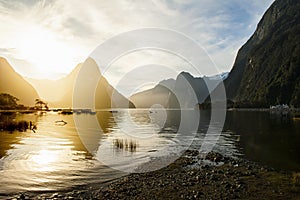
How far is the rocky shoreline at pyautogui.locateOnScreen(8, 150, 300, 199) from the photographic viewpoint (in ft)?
60.8

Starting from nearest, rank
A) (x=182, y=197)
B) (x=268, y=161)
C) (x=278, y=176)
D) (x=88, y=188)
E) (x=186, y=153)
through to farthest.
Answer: (x=182, y=197) < (x=88, y=188) < (x=278, y=176) < (x=268, y=161) < (x=186, y=153)

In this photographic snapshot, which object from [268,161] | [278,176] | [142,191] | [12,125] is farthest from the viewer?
[12,125]

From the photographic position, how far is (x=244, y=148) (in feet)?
140

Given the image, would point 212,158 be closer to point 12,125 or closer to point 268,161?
point 268,161

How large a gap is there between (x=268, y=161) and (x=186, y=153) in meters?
10.7

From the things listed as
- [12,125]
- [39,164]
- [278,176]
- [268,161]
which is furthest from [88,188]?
[12,125]

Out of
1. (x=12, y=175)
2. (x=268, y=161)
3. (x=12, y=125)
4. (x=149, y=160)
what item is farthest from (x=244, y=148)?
(x=12, y=125)

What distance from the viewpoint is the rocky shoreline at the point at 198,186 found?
18547 mm

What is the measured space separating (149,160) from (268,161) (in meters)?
14.6

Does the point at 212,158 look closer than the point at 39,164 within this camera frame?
No

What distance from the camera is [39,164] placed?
1180 inches

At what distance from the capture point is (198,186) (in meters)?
20.5

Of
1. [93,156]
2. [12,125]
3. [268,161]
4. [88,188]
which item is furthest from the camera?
[12,125]

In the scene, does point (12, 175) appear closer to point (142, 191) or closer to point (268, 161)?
point (142, 191)
